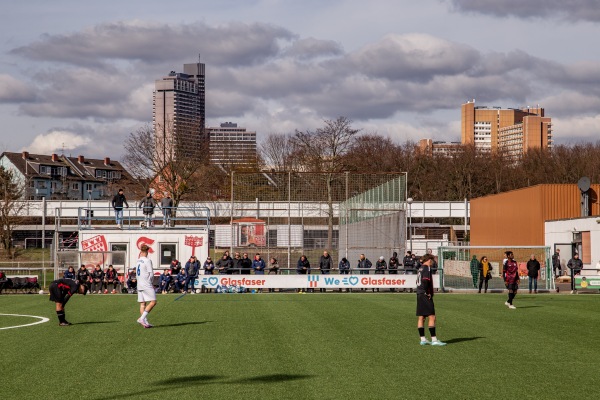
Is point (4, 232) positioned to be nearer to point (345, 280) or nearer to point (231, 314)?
point (345, 280)

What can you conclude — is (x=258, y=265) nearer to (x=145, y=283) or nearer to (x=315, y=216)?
(x=315, y=216)

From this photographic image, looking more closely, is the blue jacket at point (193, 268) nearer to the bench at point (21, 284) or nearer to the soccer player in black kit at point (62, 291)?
the bench at point (21, 284)

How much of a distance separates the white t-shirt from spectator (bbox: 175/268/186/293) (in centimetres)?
1796

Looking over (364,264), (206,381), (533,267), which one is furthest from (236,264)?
(206,381)

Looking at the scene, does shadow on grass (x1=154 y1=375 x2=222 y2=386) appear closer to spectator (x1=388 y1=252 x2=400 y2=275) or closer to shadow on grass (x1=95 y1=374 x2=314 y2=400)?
shadow on grass (x1=95 y1=374 x2=314 y2=400)

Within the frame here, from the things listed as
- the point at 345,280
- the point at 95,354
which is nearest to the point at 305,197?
the point at 345,280

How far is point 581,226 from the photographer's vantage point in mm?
46375

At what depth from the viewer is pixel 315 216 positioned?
4406 cm

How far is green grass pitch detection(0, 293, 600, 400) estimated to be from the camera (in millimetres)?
11969

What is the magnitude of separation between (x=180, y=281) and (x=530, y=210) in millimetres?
25717

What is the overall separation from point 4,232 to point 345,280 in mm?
44966

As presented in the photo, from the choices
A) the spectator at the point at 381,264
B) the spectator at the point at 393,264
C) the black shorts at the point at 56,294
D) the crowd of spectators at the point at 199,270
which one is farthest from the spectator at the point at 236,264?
the black shorts at the point at 56,294

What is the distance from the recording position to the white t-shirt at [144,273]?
20.6 meters

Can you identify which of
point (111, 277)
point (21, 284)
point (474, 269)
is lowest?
point (21, 284)
